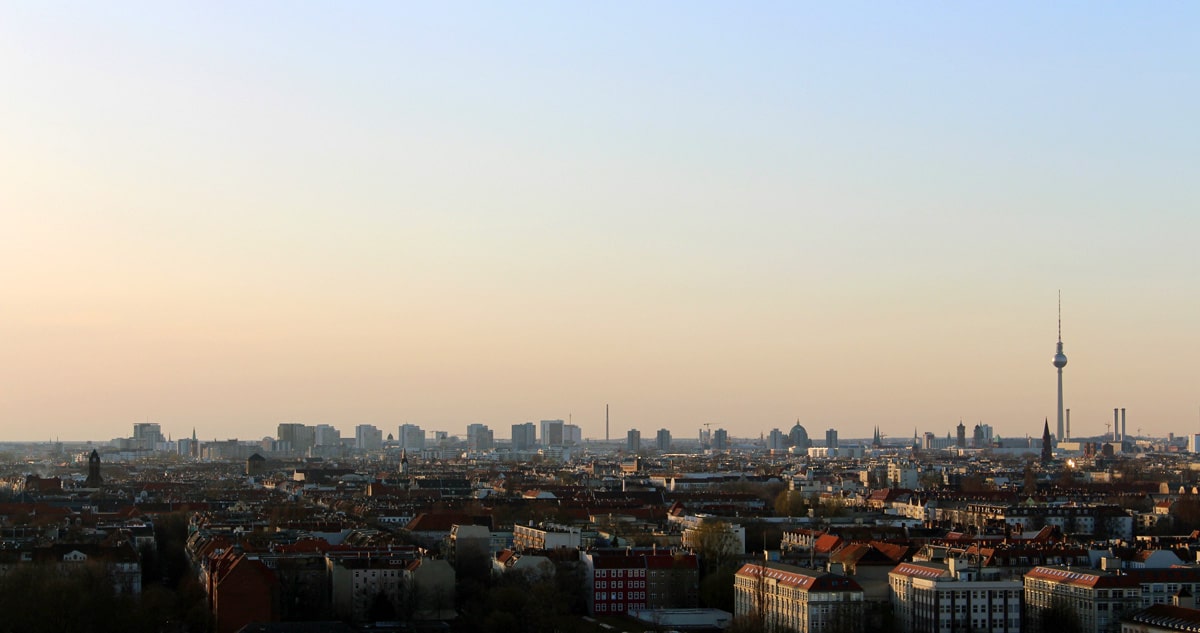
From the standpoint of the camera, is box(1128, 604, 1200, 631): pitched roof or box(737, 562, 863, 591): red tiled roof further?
box(737, 562, 863, 591): red tiled roof

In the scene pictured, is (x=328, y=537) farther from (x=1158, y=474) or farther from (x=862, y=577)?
(x=1158, y=474)

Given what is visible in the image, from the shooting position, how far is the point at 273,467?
606 feet

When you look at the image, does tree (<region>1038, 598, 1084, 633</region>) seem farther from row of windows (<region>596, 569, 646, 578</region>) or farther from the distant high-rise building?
the distant high-rise building

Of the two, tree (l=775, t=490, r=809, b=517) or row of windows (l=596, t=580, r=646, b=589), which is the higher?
tree (l=775, t=490, r=809, b=517)

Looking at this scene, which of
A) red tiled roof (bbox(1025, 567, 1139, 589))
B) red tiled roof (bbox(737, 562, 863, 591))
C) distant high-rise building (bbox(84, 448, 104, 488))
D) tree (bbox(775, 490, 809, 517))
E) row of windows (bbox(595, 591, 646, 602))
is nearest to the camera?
red tiled roof (bbox(737, 562, 863, 591))

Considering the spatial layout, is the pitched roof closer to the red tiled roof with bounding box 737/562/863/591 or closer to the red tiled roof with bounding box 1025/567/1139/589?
the red tiled roof with bounding box 1025/567/1139/589

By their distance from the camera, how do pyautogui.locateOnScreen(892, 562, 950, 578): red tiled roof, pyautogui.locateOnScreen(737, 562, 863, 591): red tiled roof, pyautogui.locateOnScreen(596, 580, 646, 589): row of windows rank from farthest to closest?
pyautogui.locateOnScreen(596, 580, 646, 589): row of windows < pyautogui.locateOnScreen(892, 562, 950, 578): red tiled roof < pyautogui.locateOnScreen(737, 562, 863, 591): red tiled roof

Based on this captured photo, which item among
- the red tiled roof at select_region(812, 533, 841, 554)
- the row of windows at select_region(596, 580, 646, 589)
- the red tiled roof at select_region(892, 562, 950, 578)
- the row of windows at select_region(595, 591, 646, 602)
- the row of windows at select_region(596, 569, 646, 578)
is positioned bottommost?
the row of windows at select_region(595, 591, 646, 602)

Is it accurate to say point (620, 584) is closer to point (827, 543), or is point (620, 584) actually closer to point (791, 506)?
point (827, 543)

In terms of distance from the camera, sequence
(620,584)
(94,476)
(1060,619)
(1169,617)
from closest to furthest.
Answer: (1169,617), (1060,619), (620,584), (94,476)

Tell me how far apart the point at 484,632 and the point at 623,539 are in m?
20.1

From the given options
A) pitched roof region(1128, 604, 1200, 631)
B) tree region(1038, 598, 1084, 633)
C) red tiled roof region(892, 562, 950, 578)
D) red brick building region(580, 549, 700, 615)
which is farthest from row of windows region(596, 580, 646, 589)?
pitched roof region(1128, 604, 1200, 631)

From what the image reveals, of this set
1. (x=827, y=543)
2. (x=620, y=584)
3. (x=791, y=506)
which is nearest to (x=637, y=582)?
(x=620, y=584)

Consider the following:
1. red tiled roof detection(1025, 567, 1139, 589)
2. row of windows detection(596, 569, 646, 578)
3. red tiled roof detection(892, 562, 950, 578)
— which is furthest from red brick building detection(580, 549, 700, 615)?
red tiled roof detection(1025, 567, 1139, 589)
